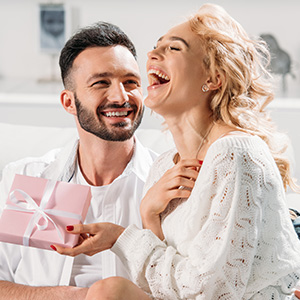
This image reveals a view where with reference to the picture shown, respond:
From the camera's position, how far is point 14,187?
1.56 meters

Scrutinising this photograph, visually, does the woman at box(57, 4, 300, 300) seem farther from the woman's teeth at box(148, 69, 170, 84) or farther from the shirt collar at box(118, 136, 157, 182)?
the shirt collar at box(118, 136, 157, 182)

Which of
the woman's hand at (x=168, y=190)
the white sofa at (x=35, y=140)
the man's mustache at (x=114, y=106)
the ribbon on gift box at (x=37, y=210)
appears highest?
the man's mustache at (x=114, y=106)

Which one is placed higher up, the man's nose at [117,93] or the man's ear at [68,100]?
the man's nose at [117,93]

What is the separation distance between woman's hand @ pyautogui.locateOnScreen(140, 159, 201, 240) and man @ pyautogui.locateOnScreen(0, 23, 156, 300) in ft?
0.71

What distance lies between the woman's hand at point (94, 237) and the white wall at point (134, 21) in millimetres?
1457

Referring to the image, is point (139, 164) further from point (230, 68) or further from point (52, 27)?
point (52, 27)

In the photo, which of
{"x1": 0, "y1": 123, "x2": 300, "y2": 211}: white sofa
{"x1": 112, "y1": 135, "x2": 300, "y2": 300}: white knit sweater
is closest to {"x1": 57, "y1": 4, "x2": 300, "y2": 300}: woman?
{"x1": 112, "y1": 135, "x2": 300, "y2": 300}: white knit sweater

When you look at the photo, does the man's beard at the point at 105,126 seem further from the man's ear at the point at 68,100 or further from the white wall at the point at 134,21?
the white wall at the point at 134,21

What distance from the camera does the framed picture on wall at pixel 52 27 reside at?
9.12 ft

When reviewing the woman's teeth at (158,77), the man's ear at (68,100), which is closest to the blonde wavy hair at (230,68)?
the woman's teeth at (158,77)

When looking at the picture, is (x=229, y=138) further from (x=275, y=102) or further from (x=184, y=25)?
(x=275, y=102)

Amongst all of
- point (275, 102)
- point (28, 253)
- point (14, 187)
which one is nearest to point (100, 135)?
point (14, 187)

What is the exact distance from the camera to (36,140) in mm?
2289

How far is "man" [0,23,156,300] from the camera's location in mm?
1695
